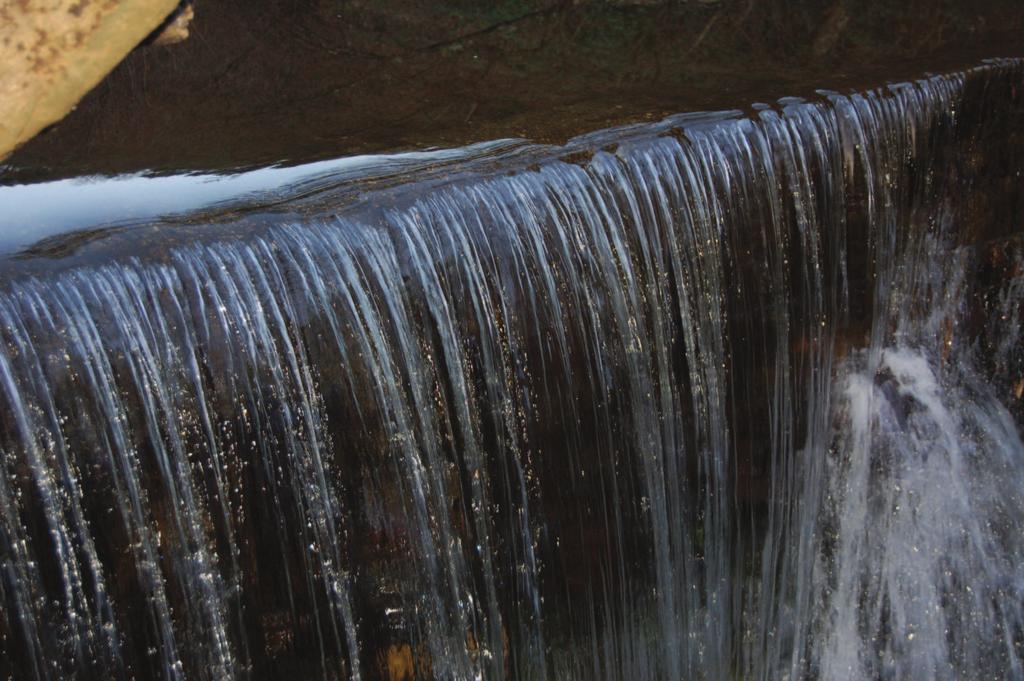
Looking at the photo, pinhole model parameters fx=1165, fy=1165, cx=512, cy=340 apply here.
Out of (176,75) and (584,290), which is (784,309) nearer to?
(584,290)

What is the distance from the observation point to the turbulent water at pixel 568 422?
9.41 feet

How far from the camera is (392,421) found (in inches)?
125

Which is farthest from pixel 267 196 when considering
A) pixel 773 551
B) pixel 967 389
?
pixel 967 389

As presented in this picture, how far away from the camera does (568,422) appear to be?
11.5 feet

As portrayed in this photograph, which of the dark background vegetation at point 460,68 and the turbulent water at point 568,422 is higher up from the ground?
the dark background vegetation at point 460,68

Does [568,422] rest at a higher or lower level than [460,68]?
lower

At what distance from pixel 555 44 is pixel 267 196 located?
214 centimetres

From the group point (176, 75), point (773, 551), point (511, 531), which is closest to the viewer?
point (511, 531)

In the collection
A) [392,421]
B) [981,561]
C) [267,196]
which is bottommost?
[981,561]

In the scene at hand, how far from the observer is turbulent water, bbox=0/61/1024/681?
2867mm

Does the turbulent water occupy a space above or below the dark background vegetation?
below

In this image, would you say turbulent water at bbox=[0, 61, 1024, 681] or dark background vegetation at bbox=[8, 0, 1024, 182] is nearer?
turbulent water at bbox=[0, 61, 1024, 681]

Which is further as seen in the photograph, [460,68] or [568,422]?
[460,68]

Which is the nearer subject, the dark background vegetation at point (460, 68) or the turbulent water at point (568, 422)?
the turbulent water at point (568, 422)
